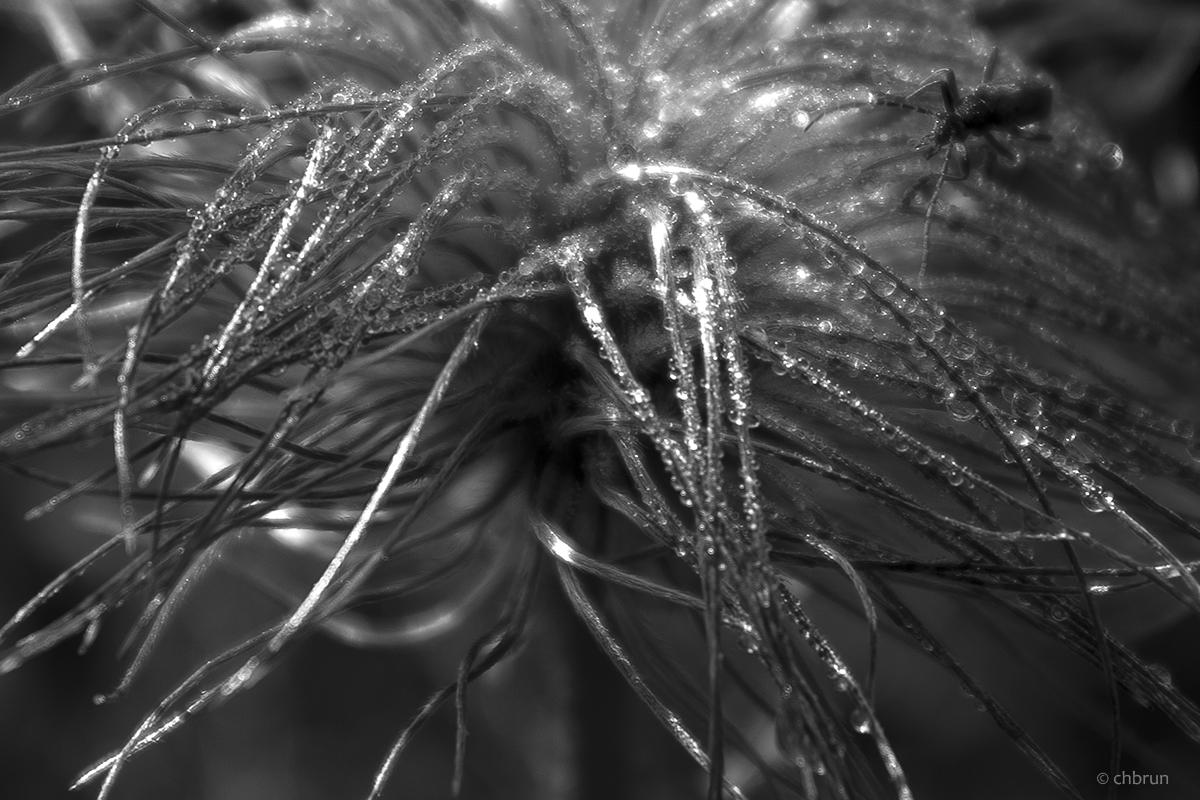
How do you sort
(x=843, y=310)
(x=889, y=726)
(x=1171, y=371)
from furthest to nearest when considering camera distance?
1. (x=889, y=726)
2. (x=1171, y=371)
3. (x=843, y=310)

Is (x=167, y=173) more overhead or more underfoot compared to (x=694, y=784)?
more overhead

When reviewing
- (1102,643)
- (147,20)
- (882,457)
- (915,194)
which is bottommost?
(1102,643)

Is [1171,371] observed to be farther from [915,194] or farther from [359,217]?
[359,217]

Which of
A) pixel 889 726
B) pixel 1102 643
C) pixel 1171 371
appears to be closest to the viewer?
pixel 1102 643

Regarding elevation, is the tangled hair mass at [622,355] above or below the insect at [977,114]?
below

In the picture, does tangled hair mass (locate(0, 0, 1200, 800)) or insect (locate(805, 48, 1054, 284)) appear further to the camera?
insect (locate(805, 48, 1054, 284))

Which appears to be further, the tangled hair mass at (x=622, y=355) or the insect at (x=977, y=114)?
the insect at (x=977, y=114)

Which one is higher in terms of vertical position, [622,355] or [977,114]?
[977,114]

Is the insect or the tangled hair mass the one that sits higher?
the insect

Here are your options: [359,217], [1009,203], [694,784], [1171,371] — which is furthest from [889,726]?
[359,217]

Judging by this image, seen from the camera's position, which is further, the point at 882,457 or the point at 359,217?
the point at 882,457
